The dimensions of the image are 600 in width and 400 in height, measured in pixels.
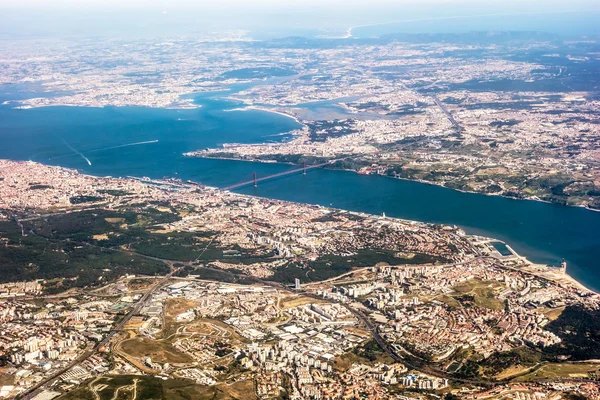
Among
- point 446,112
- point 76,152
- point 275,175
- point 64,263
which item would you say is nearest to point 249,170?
point 275,175

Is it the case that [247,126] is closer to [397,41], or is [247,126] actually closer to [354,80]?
[354,80]

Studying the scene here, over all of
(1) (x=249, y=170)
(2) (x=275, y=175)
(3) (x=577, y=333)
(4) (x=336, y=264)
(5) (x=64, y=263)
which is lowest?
(1) (x=249, y=170)

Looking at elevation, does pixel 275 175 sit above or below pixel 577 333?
below

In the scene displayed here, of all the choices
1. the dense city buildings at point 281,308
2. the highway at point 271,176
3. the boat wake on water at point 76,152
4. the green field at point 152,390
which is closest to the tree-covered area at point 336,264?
the dense city buildings at point 281,308

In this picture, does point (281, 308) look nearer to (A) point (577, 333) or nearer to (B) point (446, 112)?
(A) point (577, 333)

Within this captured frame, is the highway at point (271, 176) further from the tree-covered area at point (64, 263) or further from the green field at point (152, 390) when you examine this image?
the green field at point (152, 390)

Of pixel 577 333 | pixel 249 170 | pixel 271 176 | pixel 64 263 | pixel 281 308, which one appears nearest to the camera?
pixel 577 333

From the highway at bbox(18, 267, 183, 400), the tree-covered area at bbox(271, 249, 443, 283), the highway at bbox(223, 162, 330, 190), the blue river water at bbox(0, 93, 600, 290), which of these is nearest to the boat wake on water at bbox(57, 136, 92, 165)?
the blue river water at bbox(0, 93, 600, 290)

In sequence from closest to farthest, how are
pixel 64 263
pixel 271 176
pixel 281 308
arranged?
pixel 281 308, pixel 64 263, pixel 271 176

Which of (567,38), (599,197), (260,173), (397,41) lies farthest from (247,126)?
(567,38)

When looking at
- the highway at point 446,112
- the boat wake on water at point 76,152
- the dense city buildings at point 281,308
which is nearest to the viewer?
the dense city buildings at point 281,308
